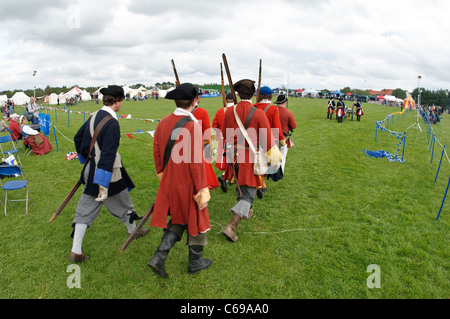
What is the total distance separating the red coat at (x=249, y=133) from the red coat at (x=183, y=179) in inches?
50.3

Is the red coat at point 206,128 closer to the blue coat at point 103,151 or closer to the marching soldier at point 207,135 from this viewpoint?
the marching soldier at point 207,135

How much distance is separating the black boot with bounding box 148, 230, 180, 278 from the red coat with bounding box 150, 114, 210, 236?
18 centimetres

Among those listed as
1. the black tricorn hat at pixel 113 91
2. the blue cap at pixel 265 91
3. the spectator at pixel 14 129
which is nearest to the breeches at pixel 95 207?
the black tricorn hat at pixel 113 91

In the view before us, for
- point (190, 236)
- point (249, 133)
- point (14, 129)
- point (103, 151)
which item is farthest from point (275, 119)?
point (14, 129)

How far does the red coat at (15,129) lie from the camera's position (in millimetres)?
9711

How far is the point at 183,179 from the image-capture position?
2955 millimetres

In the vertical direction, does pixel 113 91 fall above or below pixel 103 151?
above

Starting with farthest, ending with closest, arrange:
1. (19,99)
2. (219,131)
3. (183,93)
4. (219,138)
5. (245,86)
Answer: (19,99), (219,131), (219,138), (245,86), (183,93)

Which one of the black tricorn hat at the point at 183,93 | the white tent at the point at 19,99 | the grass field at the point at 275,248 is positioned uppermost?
the white tent at the point at 19,99

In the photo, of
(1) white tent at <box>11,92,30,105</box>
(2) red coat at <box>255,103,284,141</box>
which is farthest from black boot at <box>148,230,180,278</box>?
(1) white tent at <box>11,92,30,105</box>

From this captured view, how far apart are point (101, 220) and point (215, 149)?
3.05 meters

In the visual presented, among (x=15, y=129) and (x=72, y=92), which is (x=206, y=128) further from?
(x=72, y=92)

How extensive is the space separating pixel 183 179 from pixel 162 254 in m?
0.94
